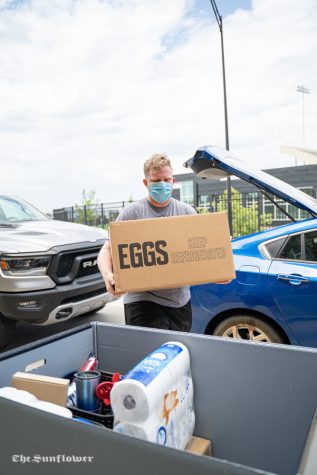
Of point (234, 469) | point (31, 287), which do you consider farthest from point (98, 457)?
point (31, 287)

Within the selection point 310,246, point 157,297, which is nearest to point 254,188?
point 310,246

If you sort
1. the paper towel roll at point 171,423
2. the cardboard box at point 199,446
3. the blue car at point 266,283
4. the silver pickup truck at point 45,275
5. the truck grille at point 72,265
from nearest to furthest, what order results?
the paper towel roll at point 171,423 < the cardboard box at point 199,446 < the blue car at point 266,283 < the silver pickup truck at point 45,275 < the truck grille at point 72,265

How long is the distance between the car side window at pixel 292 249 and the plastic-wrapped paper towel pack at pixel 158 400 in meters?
2.19

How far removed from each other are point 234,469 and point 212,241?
1.49 metres

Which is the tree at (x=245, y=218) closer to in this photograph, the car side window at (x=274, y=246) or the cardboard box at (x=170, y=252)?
the car side window at (x=274, y=246)

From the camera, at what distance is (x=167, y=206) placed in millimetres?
2621

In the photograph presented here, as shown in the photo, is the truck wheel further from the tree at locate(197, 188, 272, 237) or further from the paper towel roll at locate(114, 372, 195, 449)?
the tree at locate(197, 188, 272, 237)

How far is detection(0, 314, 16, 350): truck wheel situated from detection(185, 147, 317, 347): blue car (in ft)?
6.74

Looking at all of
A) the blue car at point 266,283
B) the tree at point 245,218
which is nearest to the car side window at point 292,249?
the blue car at point 266,283

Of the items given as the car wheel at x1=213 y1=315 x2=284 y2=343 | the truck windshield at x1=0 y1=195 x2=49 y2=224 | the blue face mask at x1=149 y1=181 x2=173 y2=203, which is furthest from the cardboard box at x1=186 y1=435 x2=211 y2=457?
the truck windshield at x1=0 y1=195 x2=49 y2=224

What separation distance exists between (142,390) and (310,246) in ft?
8.71

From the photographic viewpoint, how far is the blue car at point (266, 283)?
332cm

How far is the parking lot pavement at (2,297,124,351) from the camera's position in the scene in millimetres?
5172

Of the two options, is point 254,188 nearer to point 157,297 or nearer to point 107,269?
point 157,297
